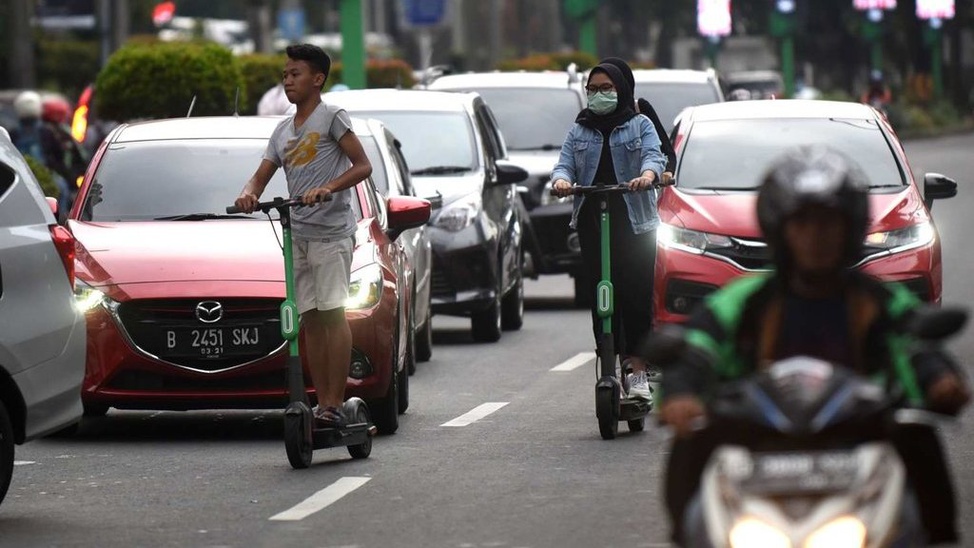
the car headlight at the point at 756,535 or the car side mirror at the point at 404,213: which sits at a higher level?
the car headlight at the point at 756,535

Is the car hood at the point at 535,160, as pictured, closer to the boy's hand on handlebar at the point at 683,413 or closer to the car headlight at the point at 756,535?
the boy's hand on handlebar at the point at 683,413

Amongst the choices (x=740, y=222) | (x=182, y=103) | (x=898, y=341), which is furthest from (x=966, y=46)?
(x=898, y=341)

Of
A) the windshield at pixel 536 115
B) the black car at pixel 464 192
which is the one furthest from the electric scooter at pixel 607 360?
the windshield at pixel 536 115

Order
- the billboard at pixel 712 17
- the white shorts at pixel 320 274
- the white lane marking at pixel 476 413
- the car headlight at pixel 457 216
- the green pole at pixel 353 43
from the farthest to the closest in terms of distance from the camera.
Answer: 1. the billboard at pixel 712 17
2. the green pole at pixel 353 43
3. the car headlight at pixel 457 216
4. the white lane marking at pixel 476 413
5. the white shorts at pixel 320 274

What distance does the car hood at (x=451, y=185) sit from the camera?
17.2 meters

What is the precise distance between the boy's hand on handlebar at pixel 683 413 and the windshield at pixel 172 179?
7211mm

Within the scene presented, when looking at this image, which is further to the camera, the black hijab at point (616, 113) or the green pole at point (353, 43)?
the green pole at point (353, 43)

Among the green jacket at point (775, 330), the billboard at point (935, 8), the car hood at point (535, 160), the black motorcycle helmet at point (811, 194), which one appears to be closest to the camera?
the black motorcycle helmet at point (811, 194)

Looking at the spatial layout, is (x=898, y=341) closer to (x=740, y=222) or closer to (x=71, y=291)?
(x=71, y=291)

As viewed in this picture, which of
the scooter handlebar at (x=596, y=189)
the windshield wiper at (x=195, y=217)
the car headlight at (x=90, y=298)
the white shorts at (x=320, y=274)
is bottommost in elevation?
the car headlight at (x=90, y=298)

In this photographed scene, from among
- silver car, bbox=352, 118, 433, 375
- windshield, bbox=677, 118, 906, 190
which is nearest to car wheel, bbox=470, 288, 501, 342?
silver car, bbox=352, 118, 433, 375

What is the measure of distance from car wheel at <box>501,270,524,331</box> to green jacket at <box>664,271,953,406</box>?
12754mm

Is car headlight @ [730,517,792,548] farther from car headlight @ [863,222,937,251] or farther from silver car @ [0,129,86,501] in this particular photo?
car headlight @ [863,222,937,251]

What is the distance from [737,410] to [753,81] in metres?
67.5
